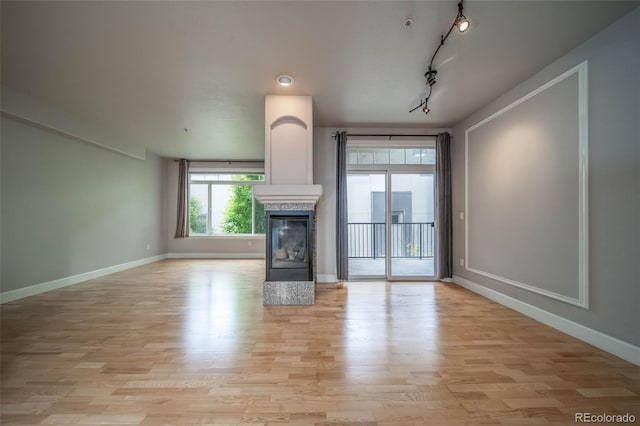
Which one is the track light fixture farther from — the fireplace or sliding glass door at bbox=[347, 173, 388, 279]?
sliding glass door at bbox=[347, 173, 388, 279]

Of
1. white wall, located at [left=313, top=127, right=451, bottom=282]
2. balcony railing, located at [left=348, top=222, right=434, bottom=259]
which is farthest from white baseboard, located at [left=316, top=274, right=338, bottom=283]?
balcony railing, located at [left=348, top=222, right=434, bottom=259]

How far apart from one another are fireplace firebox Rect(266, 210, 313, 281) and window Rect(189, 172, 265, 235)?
12.7 feet

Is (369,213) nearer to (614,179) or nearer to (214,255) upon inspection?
(614,179)

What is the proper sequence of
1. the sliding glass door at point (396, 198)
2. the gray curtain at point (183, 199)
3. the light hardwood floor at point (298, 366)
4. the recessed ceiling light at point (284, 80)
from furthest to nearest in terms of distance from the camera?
the gray curtain at point (183, 199) → the sliding glass door at point (396, 198) → the recessed ceiling light at point (284, 80) → the light hardwood floor at point (298, 366)

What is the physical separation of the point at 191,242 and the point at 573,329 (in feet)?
24.2

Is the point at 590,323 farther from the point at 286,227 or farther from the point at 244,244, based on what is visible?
the point at 244,244

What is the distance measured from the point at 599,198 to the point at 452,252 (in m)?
2.29

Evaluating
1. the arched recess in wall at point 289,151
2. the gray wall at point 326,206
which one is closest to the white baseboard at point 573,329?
the gray wall at point 326,206

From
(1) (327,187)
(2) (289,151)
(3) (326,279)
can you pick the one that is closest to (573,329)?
(3) (326,279)

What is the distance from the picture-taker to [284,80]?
111 inches

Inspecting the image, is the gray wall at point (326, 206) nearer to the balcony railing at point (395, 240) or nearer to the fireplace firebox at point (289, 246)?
the balcony railing at point (395, 240)

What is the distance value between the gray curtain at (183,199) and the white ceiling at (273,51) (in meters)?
2.95

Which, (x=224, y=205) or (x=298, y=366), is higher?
(x=224, y=205)

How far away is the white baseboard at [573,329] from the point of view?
6.34 ft
